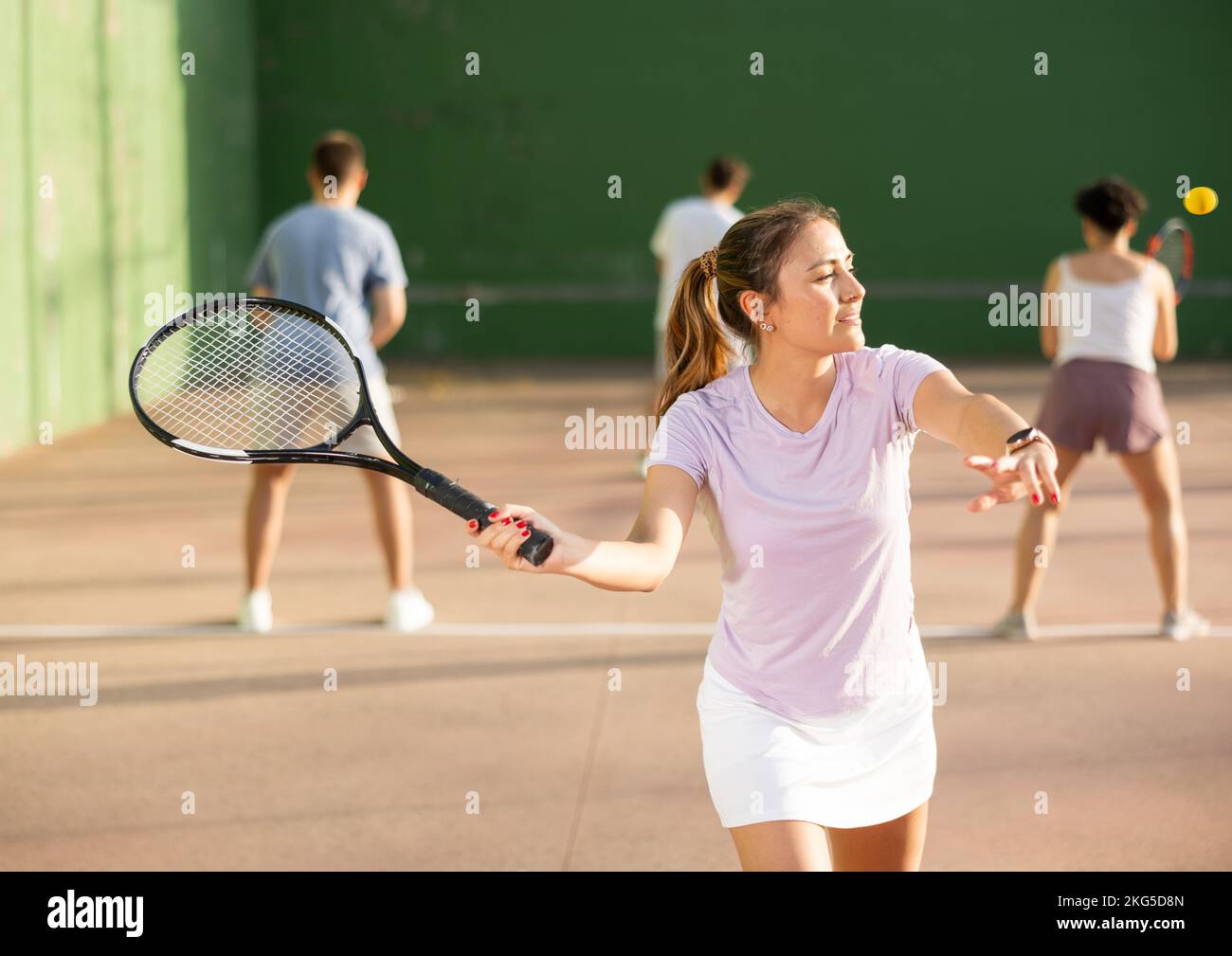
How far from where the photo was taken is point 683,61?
14.7m

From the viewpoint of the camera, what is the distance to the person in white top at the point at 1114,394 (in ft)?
15.8

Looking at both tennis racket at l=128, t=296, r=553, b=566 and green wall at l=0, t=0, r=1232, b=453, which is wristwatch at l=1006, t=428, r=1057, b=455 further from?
green wall at l=0, t=0, r=1232, b=453

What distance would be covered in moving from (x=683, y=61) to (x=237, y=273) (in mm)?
4699

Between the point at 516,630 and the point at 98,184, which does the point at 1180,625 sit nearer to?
the point at 516,630

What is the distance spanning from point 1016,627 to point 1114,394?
81 cm

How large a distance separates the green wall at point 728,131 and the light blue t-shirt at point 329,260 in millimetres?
9848

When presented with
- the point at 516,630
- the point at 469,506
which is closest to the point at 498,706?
the point at 516,630

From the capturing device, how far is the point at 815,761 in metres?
2.14

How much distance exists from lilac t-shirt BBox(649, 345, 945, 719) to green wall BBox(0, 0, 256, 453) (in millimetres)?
7453

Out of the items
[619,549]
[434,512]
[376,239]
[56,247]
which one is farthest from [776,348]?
[56,247]

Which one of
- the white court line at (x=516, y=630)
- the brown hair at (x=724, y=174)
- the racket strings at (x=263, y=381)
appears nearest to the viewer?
the racket strings at (x=263, y=381)

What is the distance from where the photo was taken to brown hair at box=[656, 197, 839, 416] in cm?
227

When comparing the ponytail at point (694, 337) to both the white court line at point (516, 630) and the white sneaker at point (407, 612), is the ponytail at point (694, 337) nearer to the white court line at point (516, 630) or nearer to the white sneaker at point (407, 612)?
the white court line at point (516, 630)

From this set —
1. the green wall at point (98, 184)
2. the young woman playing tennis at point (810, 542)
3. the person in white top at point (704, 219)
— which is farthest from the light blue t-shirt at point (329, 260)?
the green wall at point (98, 184)
